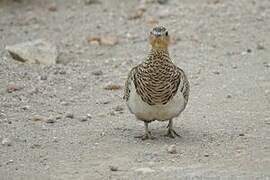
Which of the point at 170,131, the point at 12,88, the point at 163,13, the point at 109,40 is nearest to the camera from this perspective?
the point at 170,131

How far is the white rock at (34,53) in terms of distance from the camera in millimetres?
9758

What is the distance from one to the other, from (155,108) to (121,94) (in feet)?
6.57

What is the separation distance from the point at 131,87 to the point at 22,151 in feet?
A: 3.41

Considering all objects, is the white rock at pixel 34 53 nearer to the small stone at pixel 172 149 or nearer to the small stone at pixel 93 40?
the small stone at pixel 93 40

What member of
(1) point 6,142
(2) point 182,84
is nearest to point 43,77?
(1) point 6,142

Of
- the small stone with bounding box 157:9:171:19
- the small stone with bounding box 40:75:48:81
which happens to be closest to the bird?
the small stone with bounding box 40:75:48:81

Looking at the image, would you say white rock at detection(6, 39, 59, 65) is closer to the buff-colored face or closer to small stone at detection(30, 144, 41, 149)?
small stone at detection(30, 144, 41, 149)

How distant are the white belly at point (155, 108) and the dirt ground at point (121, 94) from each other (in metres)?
0.24

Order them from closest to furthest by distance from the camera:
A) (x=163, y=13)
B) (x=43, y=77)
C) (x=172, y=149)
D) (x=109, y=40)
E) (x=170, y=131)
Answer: (x=172, y=149) < (x=170, y=131) < (x=43, y=77) < (x=109, y=40) < (x=163, y=13)

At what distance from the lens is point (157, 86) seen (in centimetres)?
677

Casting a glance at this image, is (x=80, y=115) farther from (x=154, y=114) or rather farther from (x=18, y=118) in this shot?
(x=154, y=114)

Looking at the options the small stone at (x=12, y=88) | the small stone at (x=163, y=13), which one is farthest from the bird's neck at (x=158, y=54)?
the small stone at (x=163, y=13)

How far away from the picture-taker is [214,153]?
21.7 ft

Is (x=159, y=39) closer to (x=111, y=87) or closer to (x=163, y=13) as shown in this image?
(x=111, y=87)
